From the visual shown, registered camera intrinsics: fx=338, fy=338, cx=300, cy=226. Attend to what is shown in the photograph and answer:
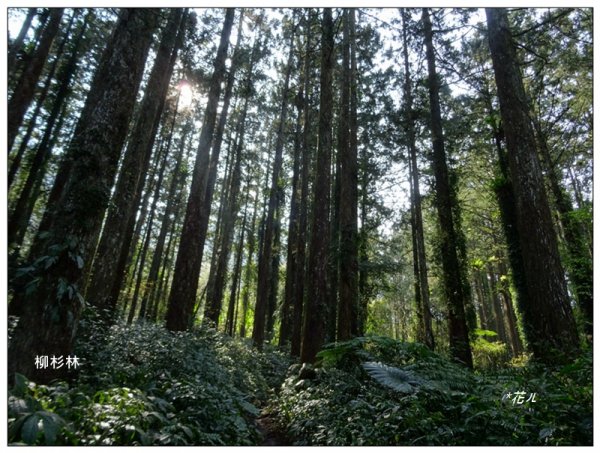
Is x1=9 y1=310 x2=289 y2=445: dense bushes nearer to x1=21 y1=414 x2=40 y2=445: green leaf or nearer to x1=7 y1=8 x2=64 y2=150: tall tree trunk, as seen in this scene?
x1=21 y1=414 x2=40 y2=445: green leaf

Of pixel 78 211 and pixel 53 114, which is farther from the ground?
pixel 53 114

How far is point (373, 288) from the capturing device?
15367 mm

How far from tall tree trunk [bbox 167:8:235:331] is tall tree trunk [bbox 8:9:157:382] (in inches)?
205

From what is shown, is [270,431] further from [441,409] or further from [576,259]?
[576,259]

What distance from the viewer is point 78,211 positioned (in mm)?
4094

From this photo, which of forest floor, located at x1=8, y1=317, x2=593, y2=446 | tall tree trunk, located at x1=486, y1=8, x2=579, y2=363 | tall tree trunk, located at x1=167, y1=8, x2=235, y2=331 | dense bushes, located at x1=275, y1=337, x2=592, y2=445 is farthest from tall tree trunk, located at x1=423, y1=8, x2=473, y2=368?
tall tree trunk, located at x1=167, y1=8, x2=235, y2=331

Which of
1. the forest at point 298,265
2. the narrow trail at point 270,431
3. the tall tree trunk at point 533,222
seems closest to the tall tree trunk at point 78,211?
the forest at point 298,265

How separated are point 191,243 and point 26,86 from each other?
19.0 ft

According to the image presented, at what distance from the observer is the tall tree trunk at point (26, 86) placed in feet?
27.1

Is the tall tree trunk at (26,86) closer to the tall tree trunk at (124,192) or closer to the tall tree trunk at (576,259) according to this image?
the tall tree trunk at (124,192)

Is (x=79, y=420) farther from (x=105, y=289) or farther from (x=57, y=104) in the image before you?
(x=57, y=104)

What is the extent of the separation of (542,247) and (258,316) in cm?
1265

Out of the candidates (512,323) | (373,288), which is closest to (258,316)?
(373,288)

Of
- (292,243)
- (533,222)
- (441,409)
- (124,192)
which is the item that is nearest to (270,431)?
(441,409)
